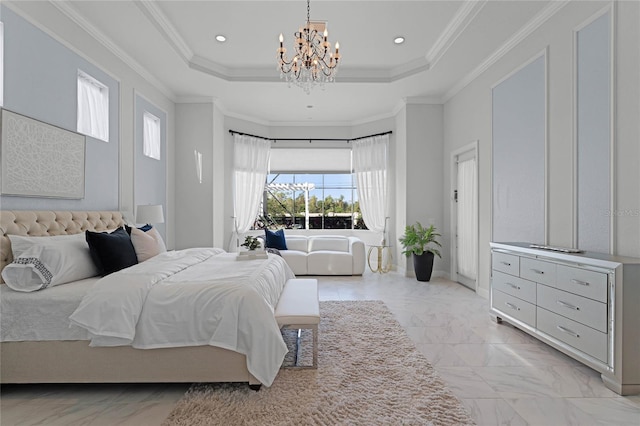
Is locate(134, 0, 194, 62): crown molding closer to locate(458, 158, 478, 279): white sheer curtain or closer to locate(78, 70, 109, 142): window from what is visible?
locate(78, 70, 109, 142): window

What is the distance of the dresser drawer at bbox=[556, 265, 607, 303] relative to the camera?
2.28 metres

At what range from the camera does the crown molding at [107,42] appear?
3.26 m

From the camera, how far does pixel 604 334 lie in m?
2.25

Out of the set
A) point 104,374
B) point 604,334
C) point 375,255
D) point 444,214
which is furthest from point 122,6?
point 375,255

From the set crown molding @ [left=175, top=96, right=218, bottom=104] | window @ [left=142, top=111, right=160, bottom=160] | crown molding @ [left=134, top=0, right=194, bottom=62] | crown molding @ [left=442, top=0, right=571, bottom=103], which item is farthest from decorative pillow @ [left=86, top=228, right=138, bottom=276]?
crown molding @ [left=442, top=0, right=571, bottom=103]

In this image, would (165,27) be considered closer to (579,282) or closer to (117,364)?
(117,364)

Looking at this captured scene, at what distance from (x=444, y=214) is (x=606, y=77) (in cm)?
346

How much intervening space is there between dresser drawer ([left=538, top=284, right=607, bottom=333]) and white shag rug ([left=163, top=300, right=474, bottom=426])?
3.59 feet

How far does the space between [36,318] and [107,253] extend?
69cm

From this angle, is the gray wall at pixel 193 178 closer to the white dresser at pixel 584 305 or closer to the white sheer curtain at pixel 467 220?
the white sheer curtain at pixel 467 220

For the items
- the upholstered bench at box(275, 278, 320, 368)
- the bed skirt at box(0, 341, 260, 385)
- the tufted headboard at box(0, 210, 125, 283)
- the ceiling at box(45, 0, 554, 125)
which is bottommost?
the bed skirt at box(0, 341, 260, 385)

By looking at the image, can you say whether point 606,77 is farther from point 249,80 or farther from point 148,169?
point 148,169

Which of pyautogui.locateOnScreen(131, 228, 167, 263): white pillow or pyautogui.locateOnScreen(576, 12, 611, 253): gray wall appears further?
pyautogui.locateOnScreen(131, 228, 167, 263): white pillow

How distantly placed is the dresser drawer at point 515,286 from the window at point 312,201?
4471mm
